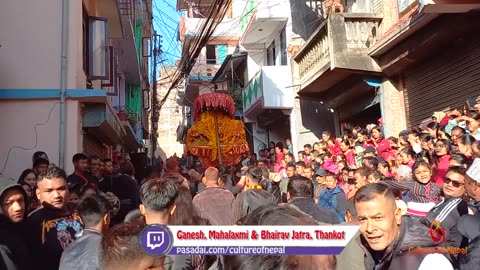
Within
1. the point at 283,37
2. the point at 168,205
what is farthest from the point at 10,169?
the point at 283,37

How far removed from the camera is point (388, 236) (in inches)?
98.3

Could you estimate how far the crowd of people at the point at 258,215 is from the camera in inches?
73.2

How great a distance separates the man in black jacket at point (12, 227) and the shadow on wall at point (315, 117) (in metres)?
13.9

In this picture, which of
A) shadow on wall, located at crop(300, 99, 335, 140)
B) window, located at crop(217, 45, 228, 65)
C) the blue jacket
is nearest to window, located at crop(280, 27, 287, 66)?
shadow on wall, located at crop(300, 99, 335, 140)

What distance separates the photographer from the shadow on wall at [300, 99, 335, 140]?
1709cm

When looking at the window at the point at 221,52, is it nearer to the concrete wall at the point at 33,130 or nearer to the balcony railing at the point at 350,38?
the balcony railing at the point at 350,38

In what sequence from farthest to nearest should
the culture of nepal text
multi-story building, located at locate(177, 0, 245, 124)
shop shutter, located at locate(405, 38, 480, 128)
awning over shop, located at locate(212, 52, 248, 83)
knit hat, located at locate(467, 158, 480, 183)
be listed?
multi-story building, located at locate(177, 0, 245, 124) → awning over shop, located at locate(212, 52, 248, 83) → shop shutter, located at locate(405, 38, 480, 128) → knit hat, located at locate(467, 158, 480, 183) → the culture of nepal text

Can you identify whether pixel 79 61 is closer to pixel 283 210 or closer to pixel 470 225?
pixel 470 225

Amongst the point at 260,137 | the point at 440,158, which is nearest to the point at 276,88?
the point at 260,137

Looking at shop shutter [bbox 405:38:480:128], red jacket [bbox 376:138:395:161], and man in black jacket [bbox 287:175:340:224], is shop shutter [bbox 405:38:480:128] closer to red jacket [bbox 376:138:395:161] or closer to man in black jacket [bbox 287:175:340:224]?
red jacket [bbox 376:138:395:161]

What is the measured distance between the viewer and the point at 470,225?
326 cm

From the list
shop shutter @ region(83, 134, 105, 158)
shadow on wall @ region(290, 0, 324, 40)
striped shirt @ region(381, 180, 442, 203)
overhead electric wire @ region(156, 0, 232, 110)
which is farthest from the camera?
shadow on wall @ region(290, 0, 324, 40)

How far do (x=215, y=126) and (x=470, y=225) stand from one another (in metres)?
8.91

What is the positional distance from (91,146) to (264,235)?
11192 millimetres
